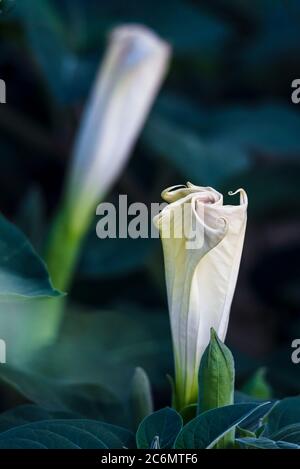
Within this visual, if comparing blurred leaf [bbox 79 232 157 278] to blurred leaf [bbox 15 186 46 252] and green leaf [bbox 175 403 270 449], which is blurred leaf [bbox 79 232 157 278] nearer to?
blurred leaf [bbox 15 186 46 252]

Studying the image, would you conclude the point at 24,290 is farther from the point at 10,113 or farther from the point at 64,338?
the point at 10,113

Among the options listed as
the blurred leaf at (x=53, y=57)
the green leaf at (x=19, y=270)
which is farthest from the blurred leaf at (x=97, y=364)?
the blurred leaf at (x=53, y=57)

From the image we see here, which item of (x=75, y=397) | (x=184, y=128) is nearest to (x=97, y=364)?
(x=75, y=397)

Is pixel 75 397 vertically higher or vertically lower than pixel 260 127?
lower

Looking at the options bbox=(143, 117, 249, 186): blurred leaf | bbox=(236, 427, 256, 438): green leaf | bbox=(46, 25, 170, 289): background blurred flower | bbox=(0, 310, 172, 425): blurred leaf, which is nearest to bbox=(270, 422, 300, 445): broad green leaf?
bbox=(236, 427, 256, 438): green leaf

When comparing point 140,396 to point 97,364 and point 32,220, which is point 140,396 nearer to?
point 97,364

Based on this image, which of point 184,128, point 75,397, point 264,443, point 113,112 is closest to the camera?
point 264,443

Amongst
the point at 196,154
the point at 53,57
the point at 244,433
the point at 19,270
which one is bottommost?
the point at 244,433
